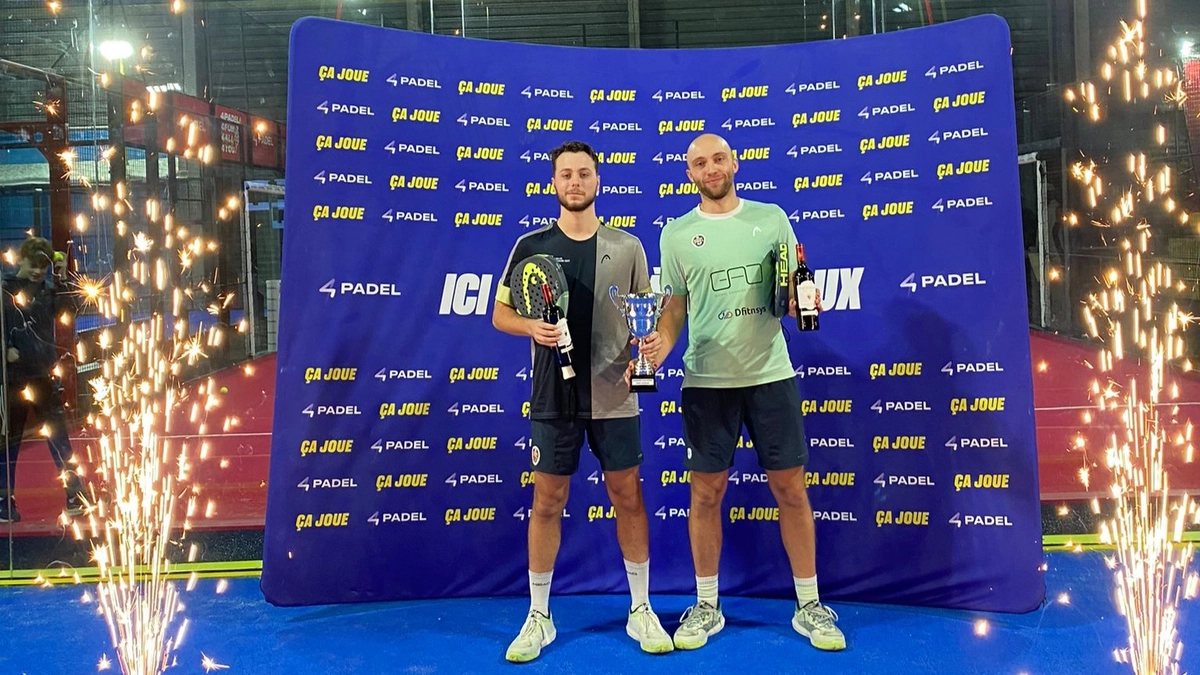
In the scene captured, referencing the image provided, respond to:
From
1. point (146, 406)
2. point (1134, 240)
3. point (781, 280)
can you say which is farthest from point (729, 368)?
point (1134, 240)

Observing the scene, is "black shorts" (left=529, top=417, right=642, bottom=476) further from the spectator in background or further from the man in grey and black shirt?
the spectator in background

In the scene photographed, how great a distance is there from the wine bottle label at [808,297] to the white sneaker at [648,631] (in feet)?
3.95

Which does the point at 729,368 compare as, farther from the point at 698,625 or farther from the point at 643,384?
the point at 698,625

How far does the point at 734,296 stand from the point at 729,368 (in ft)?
0.83

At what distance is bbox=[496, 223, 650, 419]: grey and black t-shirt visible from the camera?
317 cm

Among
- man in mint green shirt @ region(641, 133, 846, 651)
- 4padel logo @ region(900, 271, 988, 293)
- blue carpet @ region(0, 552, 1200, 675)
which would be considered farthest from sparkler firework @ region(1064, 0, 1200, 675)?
man in mint green shirt @ region(641, 133, 846, 651)

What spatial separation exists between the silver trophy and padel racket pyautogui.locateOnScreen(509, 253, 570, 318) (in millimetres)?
183

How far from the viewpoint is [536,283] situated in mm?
3156

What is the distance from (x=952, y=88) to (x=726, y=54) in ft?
2.99

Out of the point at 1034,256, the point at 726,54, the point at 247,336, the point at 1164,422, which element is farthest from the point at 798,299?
the point at 247,336

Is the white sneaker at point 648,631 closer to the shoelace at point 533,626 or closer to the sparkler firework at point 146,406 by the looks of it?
the shoelace at point 533,626

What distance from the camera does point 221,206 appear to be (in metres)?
6.06

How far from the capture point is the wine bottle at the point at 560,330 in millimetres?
3027

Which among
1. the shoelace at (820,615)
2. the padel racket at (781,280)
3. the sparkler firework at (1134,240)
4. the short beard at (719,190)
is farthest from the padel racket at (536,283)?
the sparkler firework at (1134,240)
